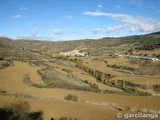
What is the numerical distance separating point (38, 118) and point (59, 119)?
1.58 meters

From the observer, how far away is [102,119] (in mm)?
17609

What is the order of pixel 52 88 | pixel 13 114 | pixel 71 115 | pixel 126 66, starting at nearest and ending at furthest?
pixel 13 114
pixel 71 115
pixel 52 88
pixel 126 66

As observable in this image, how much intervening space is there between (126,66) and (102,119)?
7345cm

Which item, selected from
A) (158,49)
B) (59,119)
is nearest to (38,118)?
(59,119)

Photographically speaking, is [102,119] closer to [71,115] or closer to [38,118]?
[71,115]

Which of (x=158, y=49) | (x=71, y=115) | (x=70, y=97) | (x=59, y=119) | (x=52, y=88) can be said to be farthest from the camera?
(x=158, y=49)

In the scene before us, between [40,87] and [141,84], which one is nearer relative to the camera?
[40,87]

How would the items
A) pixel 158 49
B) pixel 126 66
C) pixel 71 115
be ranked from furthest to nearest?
pixel 158 49 < pixel 126 66 < pixel 71 115

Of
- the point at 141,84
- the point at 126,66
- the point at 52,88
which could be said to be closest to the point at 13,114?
the point at 52,88

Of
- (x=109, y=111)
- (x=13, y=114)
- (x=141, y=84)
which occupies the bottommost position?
(x=141, y=84)

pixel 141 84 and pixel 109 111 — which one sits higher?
pixel 109 111

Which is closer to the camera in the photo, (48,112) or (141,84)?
(48,112)

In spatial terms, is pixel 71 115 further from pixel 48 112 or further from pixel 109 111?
pixel 109 111

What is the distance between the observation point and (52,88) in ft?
119
